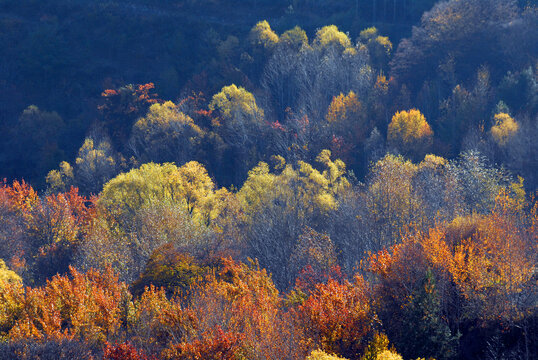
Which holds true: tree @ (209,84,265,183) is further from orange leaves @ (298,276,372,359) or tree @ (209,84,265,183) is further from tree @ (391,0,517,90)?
orange leaves @ (298,276,372,359)

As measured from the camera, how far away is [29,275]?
4572 cm

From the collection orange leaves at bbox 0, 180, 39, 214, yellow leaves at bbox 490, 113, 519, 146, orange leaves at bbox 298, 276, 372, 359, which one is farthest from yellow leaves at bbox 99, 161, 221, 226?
yellow leaves at bbox 490, 113, 519, 146

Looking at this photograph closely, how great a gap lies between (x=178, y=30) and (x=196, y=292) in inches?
2670

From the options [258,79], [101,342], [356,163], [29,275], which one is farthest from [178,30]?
[101,342]

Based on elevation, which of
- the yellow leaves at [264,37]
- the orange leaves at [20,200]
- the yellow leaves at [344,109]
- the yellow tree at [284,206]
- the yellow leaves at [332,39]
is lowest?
the yellow tree at [284,206]

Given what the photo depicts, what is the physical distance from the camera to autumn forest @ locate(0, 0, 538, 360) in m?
26.5

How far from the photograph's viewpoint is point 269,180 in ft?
171

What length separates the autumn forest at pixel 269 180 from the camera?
26.5 metres

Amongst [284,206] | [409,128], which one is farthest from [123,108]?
[409,128]

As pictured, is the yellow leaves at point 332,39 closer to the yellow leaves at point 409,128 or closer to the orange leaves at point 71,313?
the yellow leaves at point 409,128

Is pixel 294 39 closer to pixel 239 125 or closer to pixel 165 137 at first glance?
pixel 239 125

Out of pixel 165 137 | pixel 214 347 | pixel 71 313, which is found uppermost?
pixel 165 137

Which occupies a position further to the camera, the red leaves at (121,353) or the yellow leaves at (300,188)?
the yellow leaves at (300,188)

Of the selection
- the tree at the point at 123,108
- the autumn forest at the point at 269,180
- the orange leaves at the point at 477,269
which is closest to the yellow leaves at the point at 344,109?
the autumn forest at the point at 269,180
